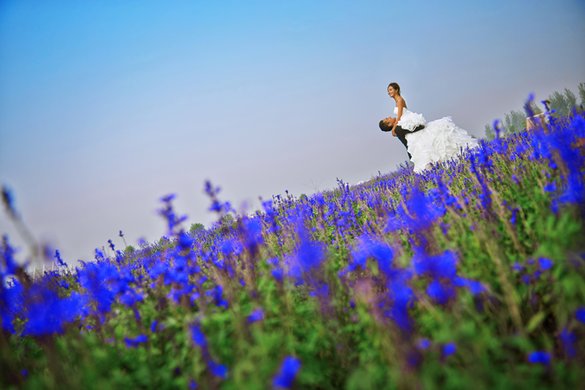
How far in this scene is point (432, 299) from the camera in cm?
173

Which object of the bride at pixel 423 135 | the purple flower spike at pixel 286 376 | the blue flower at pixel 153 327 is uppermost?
the bride at pixel 423 135

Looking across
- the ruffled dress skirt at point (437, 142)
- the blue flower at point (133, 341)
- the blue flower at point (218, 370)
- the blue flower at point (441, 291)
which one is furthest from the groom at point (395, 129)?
the blue flower at point (218, 370)

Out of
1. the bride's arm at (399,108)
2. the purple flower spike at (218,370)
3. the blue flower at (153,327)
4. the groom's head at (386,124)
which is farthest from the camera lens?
the groom's head at (386,124)

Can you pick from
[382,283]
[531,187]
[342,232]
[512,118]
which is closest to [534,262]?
[382,283]

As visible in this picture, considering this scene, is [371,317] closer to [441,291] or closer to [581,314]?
[441,291]

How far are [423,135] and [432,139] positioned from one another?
336mm

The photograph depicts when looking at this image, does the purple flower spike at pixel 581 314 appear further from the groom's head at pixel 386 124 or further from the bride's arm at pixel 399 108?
the groom's head at pixel 386 124

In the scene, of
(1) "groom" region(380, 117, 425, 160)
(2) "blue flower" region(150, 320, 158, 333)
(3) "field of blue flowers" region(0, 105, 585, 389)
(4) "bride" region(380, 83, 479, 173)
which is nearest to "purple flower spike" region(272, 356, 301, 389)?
(3) "field of blue flowers" region(0, 105, 585, 389)

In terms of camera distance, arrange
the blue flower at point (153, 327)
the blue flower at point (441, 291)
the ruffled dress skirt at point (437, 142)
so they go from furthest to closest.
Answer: the ruffled dress skirt at point (437, 142) → the blue flower at point (153, 327) → the blue flower at point (441, 291)

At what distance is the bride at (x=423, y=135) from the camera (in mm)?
8578

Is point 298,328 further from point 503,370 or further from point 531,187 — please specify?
point 531,187

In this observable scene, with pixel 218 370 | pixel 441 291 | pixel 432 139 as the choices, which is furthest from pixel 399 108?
pixel 218 370

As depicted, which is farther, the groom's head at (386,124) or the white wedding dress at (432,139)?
the groom's head at (386,124)

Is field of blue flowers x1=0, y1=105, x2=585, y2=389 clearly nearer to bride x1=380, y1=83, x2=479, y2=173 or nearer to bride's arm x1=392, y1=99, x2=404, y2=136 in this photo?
bride x1=380, y1=83, x2=479, y2=173
